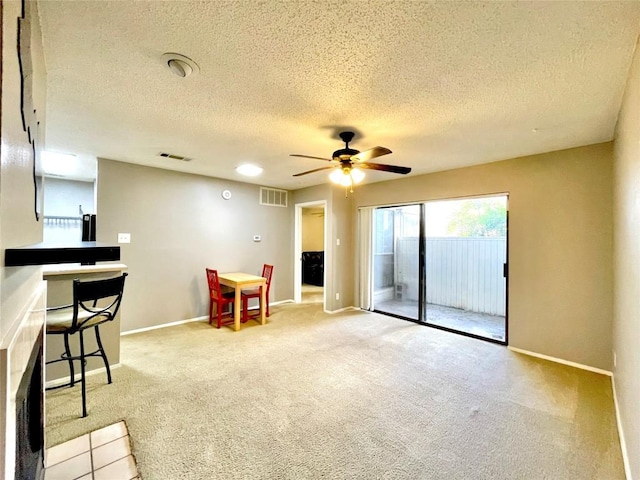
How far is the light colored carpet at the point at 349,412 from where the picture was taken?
1.71 metres

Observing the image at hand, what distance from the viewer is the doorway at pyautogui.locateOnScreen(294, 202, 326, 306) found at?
5.92 meters

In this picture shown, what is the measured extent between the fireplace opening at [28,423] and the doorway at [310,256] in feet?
15.0

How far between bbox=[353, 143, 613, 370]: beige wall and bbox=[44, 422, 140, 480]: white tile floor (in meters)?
4.04

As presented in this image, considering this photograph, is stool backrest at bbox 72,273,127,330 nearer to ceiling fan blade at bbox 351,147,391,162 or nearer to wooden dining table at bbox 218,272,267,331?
wooden dining table at bbox 218,272,267,331

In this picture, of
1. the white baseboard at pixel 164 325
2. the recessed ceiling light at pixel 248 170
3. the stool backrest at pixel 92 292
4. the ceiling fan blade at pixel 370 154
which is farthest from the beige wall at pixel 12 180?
the white baseboard at pixel 164 325

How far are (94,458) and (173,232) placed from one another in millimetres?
3121

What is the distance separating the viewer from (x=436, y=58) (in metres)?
1.61

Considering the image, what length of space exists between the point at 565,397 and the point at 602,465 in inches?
32.8

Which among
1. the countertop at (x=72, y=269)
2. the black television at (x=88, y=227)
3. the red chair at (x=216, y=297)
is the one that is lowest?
the red chair at (x=216, y=297)

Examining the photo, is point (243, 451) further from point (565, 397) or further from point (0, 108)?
point (565, 397)

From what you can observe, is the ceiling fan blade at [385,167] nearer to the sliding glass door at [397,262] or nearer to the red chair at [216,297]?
the sliding glass door at [397,262]

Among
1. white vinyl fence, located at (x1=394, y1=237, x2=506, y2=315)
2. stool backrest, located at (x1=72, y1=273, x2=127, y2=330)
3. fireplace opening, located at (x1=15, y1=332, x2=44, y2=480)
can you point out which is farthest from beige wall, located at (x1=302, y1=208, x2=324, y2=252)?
fireplace opening, located at (x1=15, y1=332, x2=44, y2=480)

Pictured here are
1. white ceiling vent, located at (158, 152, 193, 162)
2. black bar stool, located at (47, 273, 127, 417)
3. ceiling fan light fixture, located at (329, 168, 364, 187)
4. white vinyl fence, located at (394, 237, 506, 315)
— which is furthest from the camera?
white vinyl fence, located at (394, 237, 506, 315)

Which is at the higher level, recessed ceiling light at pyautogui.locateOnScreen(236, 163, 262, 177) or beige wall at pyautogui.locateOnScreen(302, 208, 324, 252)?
recessed ceiling light at pyautogui.locateOnScreen(236, 163, 262, 177)
